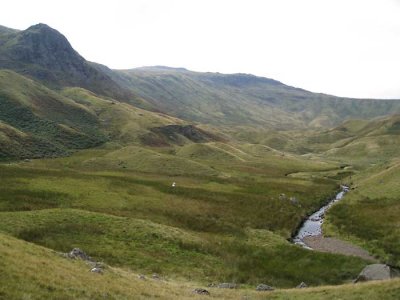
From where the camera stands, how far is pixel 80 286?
24125 mm

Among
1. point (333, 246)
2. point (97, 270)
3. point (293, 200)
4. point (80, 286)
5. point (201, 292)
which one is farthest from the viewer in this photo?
point (293, 200)

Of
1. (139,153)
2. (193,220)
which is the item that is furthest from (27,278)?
(139,153)

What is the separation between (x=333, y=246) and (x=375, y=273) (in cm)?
1816

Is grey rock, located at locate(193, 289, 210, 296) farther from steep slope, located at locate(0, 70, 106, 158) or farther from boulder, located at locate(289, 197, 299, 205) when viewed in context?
steep slope, located at locate(0, 70, 106, 158)

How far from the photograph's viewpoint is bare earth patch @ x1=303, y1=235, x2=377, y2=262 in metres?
53.2

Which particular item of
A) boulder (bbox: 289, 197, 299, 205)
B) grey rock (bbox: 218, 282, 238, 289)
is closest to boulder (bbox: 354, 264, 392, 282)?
grey rock (bbox: 218, 282, 238, 289)

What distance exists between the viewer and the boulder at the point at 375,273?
126 ft

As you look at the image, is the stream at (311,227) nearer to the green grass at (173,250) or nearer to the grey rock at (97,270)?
the green grass at (173,250)

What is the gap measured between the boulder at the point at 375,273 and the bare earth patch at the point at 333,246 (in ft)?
37.2

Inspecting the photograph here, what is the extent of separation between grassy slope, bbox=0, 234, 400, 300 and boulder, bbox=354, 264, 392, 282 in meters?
8.20

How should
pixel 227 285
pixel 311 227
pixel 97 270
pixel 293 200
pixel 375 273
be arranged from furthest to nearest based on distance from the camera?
pixel 293 200 < pixel 311 227 < pixel 375 273 < pixel 227 285 < pixel 97 270

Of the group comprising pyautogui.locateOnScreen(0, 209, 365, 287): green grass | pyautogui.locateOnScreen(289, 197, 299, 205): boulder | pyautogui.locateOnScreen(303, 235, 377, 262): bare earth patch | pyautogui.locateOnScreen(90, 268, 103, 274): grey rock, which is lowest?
pyautogui.locateOnScreen(0, 209, 365, 287): green grass

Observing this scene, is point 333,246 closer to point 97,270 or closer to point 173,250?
point 173,250

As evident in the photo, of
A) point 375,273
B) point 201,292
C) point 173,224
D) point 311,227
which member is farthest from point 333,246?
point 201,292
